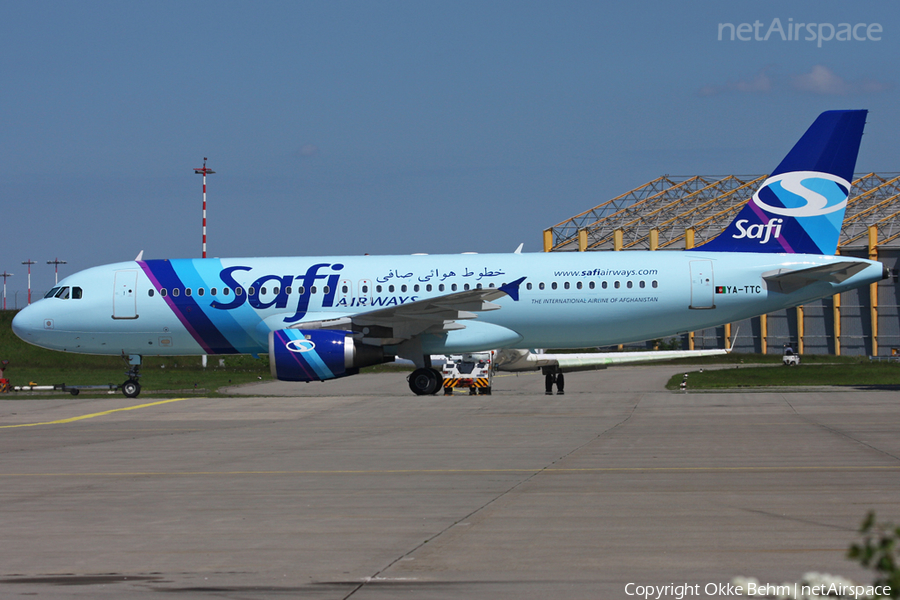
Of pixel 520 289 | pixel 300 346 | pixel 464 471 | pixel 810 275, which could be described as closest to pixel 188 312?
pixel 300 346

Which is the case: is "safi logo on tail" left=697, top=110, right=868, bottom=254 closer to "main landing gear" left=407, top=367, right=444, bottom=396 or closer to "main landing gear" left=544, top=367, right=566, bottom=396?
"main landing gear" left=544, top=367, right=566, bottom=396

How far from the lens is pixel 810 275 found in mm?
22844

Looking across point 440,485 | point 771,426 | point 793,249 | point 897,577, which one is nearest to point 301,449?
point 440,485

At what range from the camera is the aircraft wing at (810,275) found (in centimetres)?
2248

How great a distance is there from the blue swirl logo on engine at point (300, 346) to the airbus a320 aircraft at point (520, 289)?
2.85ft

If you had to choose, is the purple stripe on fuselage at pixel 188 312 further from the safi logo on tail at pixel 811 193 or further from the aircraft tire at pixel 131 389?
the safi logo on tail at pixel 811 193

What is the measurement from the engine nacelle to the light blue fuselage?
156 cm

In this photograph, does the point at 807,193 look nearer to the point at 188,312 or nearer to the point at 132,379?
the point at 188,312

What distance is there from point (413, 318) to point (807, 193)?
11.1 metres

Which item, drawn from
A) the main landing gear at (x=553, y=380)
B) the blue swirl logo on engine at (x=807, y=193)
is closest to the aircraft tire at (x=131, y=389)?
the main landing gear at (x=553, y=380)

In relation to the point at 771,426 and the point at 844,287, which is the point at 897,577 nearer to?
the point at 771,426

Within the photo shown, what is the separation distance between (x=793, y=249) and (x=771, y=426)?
10.3 metres

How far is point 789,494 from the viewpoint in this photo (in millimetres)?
8609

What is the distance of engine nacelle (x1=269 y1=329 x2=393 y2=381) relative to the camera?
22.0m
